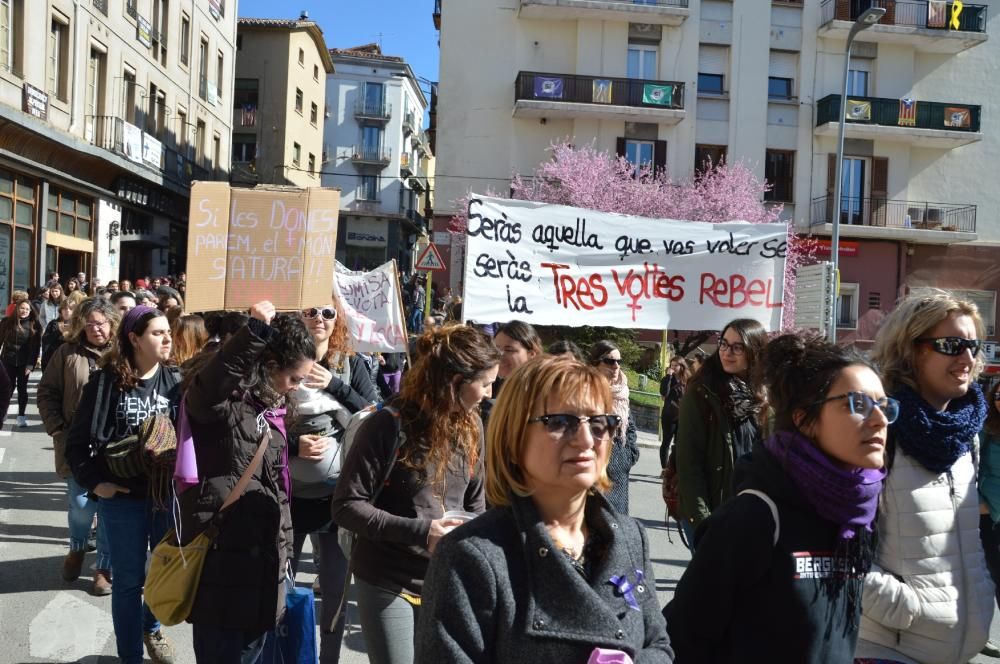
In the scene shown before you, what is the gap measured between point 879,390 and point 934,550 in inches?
23.8

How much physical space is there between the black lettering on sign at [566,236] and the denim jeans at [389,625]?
417 cm

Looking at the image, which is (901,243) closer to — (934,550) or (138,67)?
(138,67)

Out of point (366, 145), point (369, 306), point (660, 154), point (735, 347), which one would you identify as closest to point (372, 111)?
point (366, 145)

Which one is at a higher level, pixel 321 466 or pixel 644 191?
pixel 644 191

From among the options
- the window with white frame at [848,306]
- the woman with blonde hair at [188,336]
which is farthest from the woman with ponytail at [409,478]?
the window with white frame at [848,306]

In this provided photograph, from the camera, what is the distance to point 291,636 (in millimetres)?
3484

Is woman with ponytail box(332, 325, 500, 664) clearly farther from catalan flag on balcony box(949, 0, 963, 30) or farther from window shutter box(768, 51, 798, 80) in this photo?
catalan flag on balcony box(949, 0, 963, 30)

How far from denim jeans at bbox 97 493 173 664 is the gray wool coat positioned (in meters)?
2.62

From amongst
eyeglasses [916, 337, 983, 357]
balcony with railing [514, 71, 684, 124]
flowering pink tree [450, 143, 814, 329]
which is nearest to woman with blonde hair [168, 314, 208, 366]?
eyeglasses [916, 337, 983, 357]

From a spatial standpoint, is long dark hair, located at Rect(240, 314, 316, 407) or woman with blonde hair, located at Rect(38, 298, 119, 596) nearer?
long dark hair, located at Rect(240, 314, 316, 407)

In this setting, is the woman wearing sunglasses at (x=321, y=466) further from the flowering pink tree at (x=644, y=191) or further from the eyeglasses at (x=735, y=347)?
the flowering pink tree at (x=644, y=191)

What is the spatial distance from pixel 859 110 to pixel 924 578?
3074 centimetres

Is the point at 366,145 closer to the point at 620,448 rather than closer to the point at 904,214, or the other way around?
the point at 904,214

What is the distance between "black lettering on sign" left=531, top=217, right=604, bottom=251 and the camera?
273 inches
